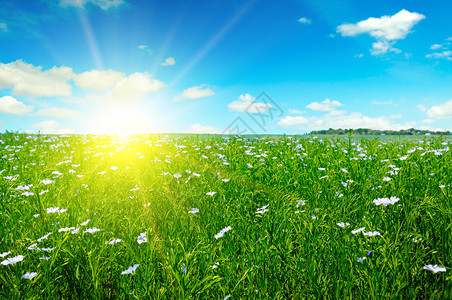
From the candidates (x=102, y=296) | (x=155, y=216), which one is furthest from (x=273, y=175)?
(x=102, y=296)

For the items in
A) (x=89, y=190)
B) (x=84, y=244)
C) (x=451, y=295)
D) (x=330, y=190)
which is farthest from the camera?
(x=89, y=190)

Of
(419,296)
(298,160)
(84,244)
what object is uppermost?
(298,160)

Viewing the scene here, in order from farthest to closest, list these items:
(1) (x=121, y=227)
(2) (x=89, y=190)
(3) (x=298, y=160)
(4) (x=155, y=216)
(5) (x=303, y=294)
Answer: (3) (x=298, y=160), (2) (x=89, y=190), (4) (x=155, y=216), (1) (x=121, y=227), (5) (x=303, y=294)

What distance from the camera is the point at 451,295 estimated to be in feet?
6.39

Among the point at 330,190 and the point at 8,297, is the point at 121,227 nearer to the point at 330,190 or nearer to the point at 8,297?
the point at 8,297

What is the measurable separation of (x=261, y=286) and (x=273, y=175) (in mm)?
3215

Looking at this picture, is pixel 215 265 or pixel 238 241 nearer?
pixel 215 265

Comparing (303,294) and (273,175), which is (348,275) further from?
(273,175)

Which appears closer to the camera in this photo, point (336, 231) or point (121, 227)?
point (336, 231)

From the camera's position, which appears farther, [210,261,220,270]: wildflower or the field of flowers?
[210,261,220,270]: wildflower

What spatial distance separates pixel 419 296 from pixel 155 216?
9.44ft

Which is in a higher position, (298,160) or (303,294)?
(298,160)

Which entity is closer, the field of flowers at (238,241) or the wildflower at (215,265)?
the field of flowers at (238,241)

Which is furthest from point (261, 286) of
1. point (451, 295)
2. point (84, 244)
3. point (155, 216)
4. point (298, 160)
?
point (298, 160)
